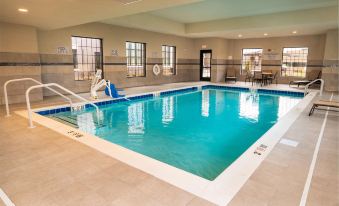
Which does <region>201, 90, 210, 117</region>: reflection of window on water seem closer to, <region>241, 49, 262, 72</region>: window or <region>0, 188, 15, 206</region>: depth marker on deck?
<region>0, 188, 15, 206</region>: depth marker on deck

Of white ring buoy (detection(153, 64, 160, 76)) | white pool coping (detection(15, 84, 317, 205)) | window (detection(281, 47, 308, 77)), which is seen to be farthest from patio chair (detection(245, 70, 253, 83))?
white pool coping (detection(15, 84, 317, 205))

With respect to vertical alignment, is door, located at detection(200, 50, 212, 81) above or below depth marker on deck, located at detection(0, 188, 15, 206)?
above

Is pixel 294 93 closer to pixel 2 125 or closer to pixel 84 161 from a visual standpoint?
pixel 84 161

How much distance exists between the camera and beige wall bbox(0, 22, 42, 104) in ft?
19.7

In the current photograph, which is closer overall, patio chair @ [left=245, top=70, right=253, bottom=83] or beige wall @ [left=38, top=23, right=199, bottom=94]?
beige wall @ [left=38, top=23, right=199, bottom=94]

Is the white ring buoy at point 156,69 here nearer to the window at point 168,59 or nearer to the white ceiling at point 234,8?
the window at point 168,59

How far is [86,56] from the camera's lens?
8.61 m

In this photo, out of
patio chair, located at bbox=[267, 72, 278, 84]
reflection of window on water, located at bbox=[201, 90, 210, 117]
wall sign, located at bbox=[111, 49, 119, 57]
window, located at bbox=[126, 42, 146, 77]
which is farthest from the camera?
patio chair, located at bbox=[267, 72, 278, 84]

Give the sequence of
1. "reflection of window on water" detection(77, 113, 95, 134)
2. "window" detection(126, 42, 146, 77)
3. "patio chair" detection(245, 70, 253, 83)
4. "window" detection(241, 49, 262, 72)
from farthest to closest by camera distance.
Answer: "patio chair" detection(245, 70, 253, 83), "window" detection(241, 49, 262, 72), "window" detection(126, 42, 146, 77), "reflection of window on water" detection(77, 113, 95, 134)

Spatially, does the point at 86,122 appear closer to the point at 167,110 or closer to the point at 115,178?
the point at 167,110

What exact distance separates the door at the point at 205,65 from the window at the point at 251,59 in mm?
1963

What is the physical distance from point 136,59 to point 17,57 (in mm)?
4970

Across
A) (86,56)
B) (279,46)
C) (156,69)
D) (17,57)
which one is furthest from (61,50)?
(279,46)

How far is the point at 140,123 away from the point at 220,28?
20.5ft
